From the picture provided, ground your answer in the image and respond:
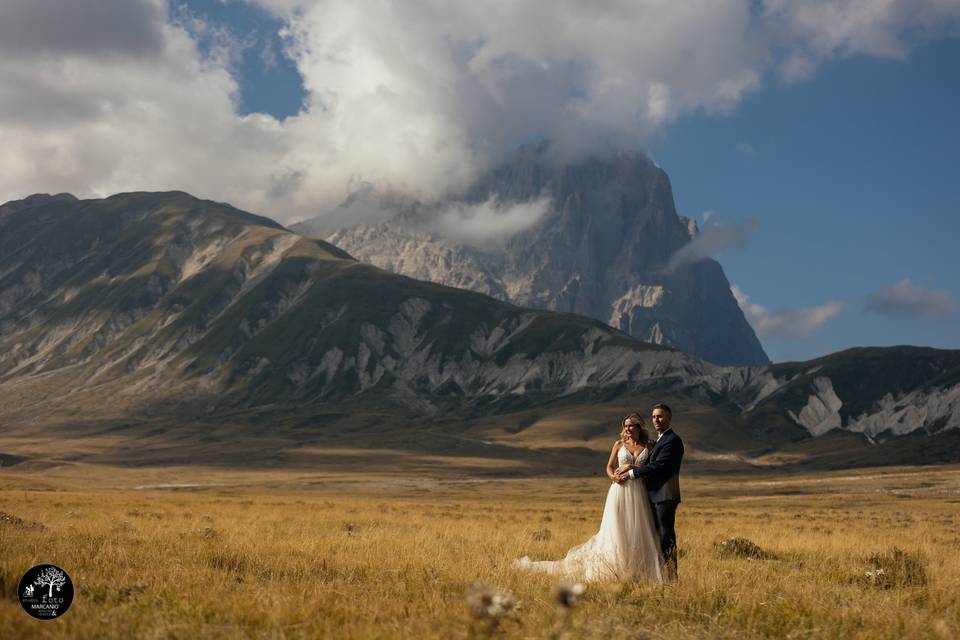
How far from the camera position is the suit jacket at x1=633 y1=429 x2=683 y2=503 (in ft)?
47.4

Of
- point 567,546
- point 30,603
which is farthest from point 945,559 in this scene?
point 30,603

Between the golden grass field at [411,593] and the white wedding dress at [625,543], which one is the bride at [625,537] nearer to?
the white wedding dress at [625,543]

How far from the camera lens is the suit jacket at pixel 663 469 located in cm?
1444

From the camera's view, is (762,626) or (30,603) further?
(762,626)

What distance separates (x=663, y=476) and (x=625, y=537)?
3.82ft

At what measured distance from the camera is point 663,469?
14.5 m

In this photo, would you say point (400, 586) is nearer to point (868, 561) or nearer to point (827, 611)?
point (827, 611)

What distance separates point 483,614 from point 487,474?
162 m

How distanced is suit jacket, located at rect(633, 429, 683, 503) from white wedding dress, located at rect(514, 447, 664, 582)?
0.56 ft

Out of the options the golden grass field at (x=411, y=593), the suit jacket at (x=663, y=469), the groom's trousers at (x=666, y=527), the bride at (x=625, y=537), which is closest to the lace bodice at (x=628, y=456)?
the bride at (x=625, y=537)

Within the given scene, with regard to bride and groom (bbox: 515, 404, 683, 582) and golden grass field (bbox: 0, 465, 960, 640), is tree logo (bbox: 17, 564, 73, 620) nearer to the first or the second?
golden grass field (bbox: 0, 465, 960, 640)

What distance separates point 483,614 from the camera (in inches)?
313

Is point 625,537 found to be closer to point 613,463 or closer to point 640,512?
point 640,512

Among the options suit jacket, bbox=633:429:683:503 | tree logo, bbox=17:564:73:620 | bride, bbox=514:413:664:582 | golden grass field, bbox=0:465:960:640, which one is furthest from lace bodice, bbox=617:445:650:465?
tree logo, bbox=17:564:73:620
